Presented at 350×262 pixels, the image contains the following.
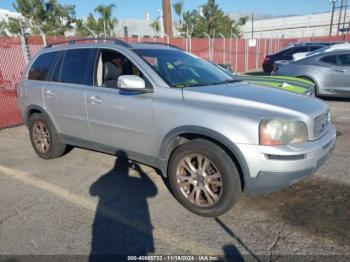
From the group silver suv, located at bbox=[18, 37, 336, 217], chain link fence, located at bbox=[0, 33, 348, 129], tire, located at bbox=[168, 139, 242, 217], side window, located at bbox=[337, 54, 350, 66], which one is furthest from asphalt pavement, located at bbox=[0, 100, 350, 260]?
side window, located at bbox=[337, 54, 350, 66]

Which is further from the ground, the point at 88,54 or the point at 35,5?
the point at 35,5

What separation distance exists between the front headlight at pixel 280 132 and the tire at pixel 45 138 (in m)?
3.32

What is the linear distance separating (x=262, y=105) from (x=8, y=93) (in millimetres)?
6642

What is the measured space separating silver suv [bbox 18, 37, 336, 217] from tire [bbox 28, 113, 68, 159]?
1.4 inches

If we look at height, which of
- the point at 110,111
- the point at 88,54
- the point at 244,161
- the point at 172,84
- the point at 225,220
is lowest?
the point at 225,220

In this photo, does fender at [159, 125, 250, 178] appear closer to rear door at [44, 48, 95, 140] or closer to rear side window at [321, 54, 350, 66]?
rear door at [44, 48, 95, 140]

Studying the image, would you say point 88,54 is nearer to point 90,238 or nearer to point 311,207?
point 90,238

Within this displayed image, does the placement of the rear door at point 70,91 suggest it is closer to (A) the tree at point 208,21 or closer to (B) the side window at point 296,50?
(B) the side window at point 296,50

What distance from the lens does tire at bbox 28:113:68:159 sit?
16.0 feet

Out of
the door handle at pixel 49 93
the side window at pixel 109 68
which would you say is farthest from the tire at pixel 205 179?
the door handle at pixel 49 93

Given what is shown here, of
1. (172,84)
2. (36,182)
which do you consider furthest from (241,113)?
(36,182)

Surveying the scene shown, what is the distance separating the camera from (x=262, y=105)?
3066 millimetres

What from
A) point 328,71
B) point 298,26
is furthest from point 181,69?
point 298,26

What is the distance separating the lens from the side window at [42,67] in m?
4.82
